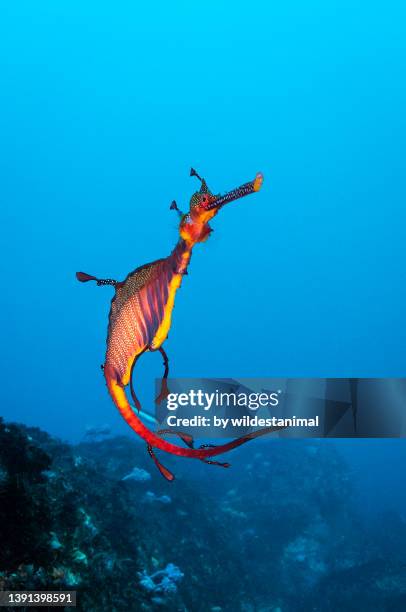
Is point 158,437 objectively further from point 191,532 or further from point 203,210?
point 191,532

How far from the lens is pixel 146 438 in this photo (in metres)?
1.10

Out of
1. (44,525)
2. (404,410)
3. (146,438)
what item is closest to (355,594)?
(404,410)

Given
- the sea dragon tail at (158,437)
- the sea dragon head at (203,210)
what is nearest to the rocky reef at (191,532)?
the sea dragon tail at (158,437)

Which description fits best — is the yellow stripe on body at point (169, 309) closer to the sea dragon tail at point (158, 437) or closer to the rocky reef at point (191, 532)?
the sea dragon tail at point (158, 437)

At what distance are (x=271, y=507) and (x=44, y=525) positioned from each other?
60.0ft

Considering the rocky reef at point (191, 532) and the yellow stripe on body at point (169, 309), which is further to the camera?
the rocky reef at point (191, 532)

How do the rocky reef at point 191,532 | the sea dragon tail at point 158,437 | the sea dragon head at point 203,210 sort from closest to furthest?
1. the sea dragon head at point 203,210
2. the sea dragon tail at point 158,437
3. the rocky reef at point 191,532

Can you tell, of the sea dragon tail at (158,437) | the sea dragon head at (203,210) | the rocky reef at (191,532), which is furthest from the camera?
the rocky reef at (191,532)

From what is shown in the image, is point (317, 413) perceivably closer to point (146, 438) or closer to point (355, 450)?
point (146, 438)

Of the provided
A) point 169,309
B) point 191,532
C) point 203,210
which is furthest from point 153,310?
point 191,532

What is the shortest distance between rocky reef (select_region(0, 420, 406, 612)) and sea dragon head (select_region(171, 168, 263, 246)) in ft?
15.5

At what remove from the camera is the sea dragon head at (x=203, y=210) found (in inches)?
37.6

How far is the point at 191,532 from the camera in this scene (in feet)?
44.7

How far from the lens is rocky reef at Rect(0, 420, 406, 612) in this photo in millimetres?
5203
